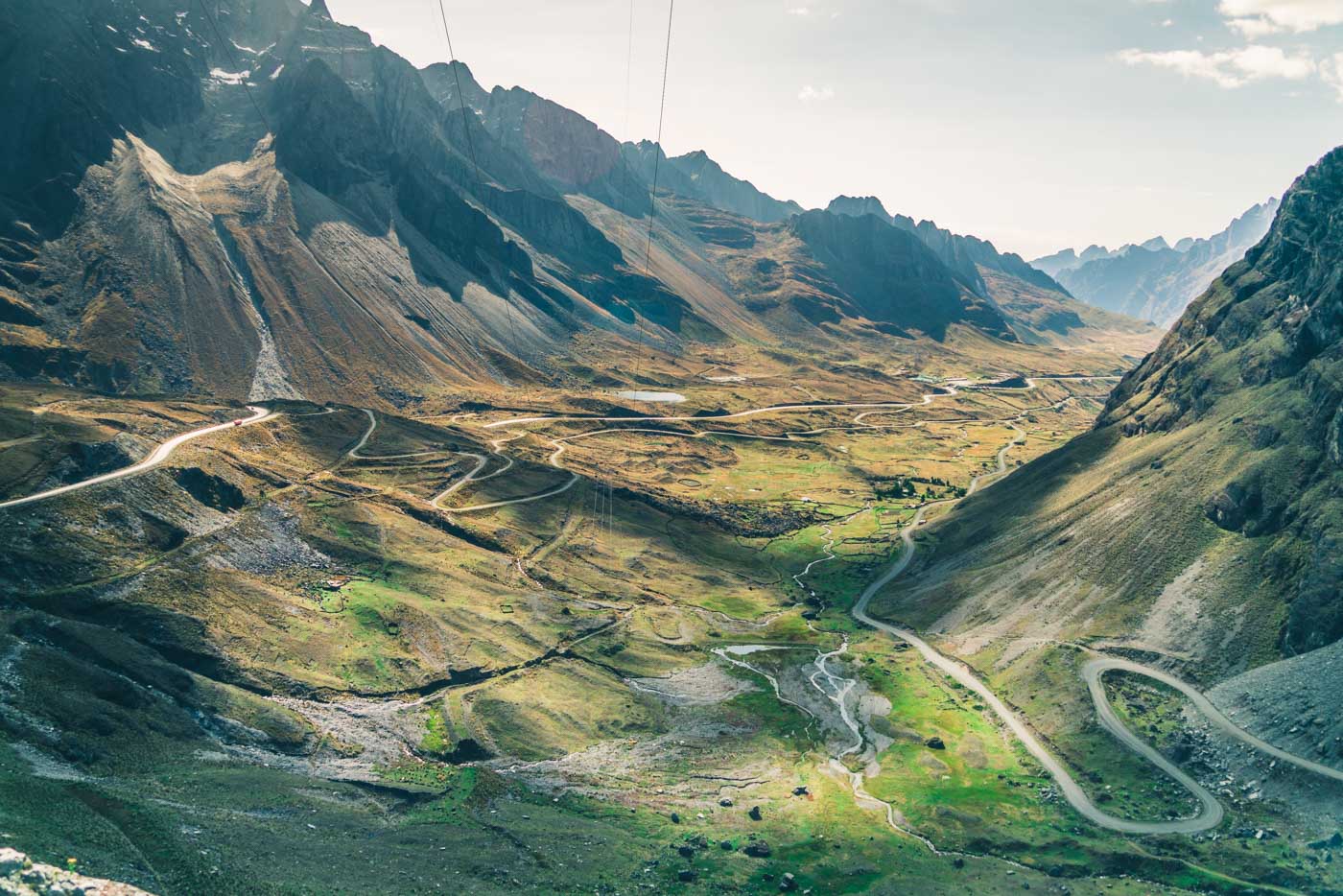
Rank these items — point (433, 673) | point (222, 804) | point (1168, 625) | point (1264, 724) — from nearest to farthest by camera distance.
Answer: point (222, 804) → point (1264, 724) → point (433, 673) → point (1168, 625)

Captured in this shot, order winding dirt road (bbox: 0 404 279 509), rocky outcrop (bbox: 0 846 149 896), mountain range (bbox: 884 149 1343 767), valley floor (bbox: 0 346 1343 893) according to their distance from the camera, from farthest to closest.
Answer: winding dirt road (bbox: 0 404 279 509), mountain range (bbox: 884 149 1343 767), valley floor (bbox: 0 346 1343 893), rocky outcrop (bbox: 0 846 149 896)

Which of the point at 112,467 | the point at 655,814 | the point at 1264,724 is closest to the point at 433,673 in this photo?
the point at 655,814

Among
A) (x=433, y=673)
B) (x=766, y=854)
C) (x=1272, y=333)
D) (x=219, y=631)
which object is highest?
(x=1272, y=333)

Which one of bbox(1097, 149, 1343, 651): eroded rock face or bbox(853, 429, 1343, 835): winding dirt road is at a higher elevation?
bbox(1097, 149, 1343, 651): eroded rock face

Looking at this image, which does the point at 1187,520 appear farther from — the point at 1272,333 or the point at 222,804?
Result: the point at 222,804

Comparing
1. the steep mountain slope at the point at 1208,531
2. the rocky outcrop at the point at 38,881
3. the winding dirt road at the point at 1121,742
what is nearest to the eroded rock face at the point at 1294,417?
the steep mountain slope at the point at 1208,531

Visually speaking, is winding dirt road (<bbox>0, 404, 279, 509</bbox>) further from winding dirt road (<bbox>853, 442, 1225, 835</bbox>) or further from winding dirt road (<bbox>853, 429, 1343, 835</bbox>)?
winding dirt road (<bbox>853, 442, 1225, 835</bbox>)

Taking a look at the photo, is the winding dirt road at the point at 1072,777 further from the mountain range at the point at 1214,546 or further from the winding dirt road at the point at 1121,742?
the mountain range at the point at 1214,546

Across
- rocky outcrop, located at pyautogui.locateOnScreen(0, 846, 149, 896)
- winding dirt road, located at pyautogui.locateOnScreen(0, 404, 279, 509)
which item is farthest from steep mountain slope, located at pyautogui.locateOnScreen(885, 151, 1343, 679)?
winding dirt road, located at pyautogui.locateOnScreen(0, 404, 279, 509)

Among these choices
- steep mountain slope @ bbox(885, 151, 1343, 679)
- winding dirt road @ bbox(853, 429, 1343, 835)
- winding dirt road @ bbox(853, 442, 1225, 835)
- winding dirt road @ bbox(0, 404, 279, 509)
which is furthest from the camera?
steep mountain slope @ bbox(885, 151, 1343, 679)
